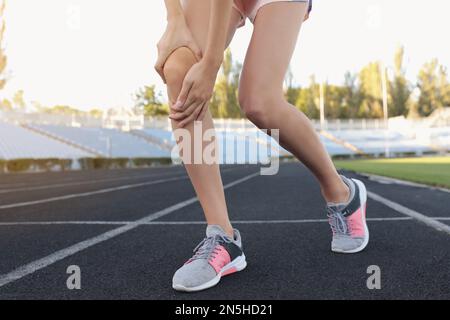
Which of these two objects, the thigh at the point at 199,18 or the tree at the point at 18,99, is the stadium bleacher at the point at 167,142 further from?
the tree at the point at 18,99

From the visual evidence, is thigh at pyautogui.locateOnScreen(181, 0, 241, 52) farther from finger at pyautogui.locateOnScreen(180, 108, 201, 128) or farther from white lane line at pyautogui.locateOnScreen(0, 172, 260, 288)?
white lane line at pyautogui.locateOnScreen(0, 172, 260, 288)

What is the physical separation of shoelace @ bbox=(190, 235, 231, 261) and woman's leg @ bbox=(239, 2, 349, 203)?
1.86 ft

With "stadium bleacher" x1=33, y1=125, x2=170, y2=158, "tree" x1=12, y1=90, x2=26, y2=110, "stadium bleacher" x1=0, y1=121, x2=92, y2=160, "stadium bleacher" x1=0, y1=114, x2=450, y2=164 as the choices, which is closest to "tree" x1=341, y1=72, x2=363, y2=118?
"stadium bleacher" x1=0, y1=114, x2=450, y2=164

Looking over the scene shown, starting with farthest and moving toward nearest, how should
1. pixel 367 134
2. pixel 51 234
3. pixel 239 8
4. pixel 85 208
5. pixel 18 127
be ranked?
pixel 367 134
pixel 18 127
pixel 85 208
pixel 51 234
pixel 239 8

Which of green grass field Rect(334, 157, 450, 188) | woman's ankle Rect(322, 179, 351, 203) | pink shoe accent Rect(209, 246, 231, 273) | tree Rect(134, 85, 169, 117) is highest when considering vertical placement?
tree Rect(134, 85, 169, 117)

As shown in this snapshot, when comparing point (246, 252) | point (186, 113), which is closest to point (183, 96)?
point (186, 113)

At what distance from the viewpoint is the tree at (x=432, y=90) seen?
240ft

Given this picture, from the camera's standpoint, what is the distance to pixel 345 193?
2379 millimetres

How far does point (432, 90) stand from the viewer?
73625 mm

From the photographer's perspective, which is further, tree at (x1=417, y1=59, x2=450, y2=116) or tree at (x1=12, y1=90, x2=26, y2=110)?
tree at (x1=12, y1=90, x2=26, y2=110)

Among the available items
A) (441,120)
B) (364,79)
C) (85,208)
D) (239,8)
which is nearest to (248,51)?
(239,8)

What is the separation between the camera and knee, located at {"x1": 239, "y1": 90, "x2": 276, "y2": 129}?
2.05 meters
